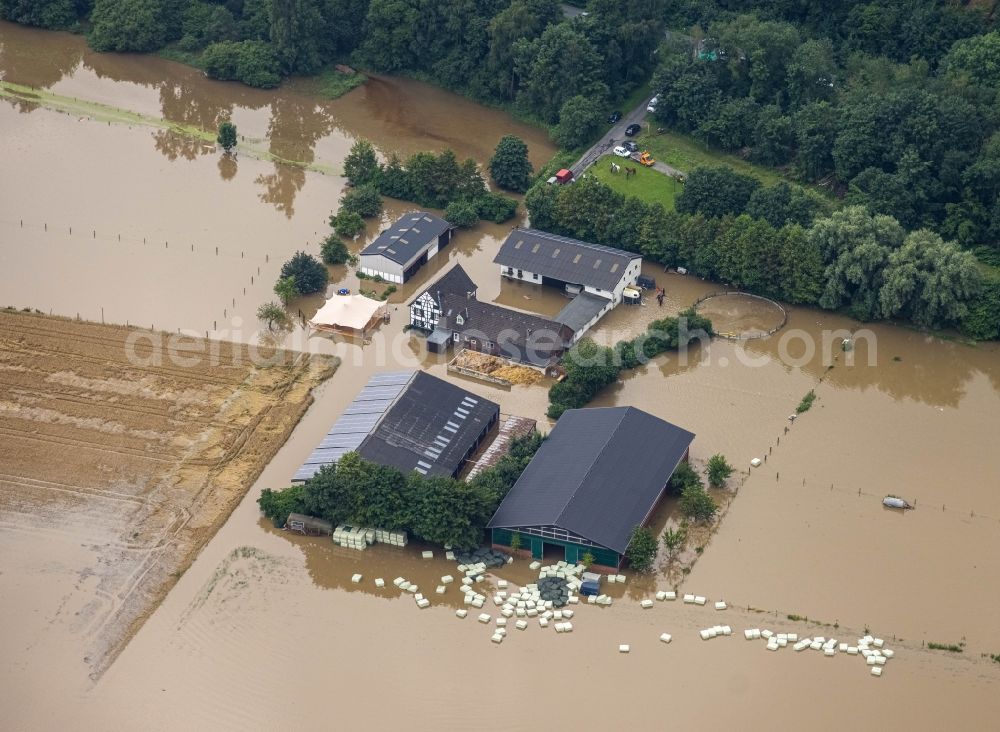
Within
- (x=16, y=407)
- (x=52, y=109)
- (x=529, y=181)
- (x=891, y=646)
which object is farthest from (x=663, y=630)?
(x=52, y=109)

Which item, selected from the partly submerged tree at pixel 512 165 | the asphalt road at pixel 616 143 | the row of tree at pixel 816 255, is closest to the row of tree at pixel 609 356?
the row of tree at pixel 816 255

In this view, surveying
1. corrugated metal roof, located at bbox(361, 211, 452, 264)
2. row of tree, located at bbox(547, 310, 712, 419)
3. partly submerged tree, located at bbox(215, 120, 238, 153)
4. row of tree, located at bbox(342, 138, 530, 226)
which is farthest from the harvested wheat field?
partly submerged tree, located at bbox(215, 120, 238, 153)

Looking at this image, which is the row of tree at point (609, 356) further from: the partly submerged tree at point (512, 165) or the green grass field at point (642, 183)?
Result: the partly submerged tree at point (512, 165)

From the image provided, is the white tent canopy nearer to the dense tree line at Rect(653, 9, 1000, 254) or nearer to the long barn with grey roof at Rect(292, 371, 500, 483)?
the long barn with grey roof at Rect(292, 371, 500, 483)

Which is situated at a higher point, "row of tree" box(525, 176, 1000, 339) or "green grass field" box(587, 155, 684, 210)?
"row of tree" box(525, 176, 1000, 339)

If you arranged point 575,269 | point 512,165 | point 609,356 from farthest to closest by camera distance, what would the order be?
1. point 512,165
2. point 575,269
3. point 609,356

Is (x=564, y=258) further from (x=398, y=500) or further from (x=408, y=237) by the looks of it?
(x=398, y=500)

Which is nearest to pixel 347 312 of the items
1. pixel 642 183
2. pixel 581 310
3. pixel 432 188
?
pixel 581 310

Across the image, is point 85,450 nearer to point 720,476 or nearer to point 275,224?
point 275,224
